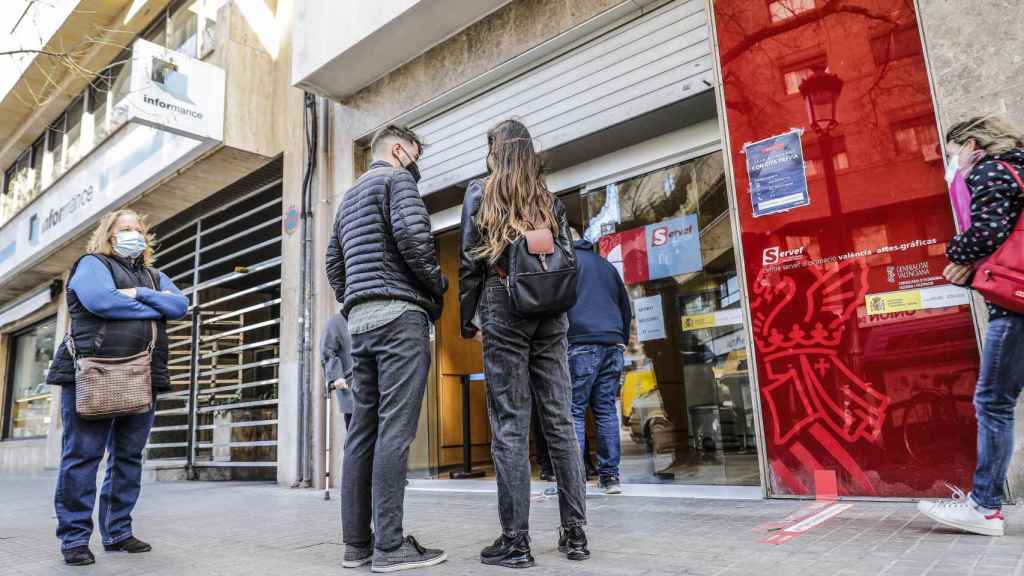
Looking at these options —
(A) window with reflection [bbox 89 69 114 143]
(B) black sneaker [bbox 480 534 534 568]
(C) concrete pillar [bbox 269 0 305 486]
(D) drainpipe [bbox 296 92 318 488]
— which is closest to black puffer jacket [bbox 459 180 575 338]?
(B) black sneaker [bbox 480 534 534 568]

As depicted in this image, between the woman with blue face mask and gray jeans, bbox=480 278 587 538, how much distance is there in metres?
1.71

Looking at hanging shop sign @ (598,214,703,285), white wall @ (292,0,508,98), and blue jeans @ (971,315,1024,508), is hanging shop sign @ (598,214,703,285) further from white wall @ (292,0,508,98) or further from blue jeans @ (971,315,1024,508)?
blue jeans @ (971,315,1024,508)

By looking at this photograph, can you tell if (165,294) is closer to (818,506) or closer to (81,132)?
(818,506)

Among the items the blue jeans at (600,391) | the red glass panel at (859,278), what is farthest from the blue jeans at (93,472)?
the red glass panel at (859,278)

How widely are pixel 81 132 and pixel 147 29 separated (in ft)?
11.4

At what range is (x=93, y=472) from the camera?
372 cm

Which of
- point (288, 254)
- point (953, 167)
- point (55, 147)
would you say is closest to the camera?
point (953, 167)

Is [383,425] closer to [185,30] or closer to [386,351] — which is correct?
[386,351]

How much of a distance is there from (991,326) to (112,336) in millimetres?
4380

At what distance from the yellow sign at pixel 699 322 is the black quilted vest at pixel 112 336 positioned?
4.02 m

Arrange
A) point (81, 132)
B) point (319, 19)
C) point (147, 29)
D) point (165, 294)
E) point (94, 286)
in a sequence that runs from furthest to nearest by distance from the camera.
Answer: point (81, 132), point (147, 29), point (319, 19), point (165, 294), point (94, 286)

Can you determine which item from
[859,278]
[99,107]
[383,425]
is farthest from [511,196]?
[99,107]

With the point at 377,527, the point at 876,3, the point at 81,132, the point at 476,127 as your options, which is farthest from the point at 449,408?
the point at 81,132

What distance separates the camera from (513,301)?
118 inches
